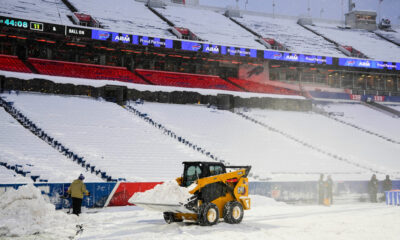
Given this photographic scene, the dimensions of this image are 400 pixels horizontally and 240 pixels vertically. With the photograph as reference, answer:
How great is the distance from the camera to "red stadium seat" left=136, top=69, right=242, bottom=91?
119 ft

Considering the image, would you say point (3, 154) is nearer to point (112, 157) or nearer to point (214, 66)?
point (112, 157)

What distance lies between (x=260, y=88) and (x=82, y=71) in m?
16.3

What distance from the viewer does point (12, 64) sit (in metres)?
31.2

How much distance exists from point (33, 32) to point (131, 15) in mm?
12779

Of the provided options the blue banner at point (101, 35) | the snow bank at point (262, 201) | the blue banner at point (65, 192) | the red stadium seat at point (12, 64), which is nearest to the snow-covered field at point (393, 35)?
the blue banner at point (101, 35)

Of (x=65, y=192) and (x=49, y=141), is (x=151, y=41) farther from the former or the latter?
(x=65, y=192)

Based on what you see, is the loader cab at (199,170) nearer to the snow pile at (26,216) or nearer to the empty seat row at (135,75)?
the snow pile at (26,216)

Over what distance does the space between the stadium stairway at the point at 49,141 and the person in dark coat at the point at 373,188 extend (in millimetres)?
12543

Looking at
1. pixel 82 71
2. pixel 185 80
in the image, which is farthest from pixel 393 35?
pixel 82 71

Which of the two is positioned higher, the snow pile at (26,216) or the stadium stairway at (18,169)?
the snow pile at (26,216)

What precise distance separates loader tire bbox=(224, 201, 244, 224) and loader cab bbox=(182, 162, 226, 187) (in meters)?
1.01

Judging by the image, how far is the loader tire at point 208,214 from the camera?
11.8 metres

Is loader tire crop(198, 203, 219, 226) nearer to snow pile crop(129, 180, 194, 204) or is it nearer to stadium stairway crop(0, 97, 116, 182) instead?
snow pile crop(129, 180, 194, 204)

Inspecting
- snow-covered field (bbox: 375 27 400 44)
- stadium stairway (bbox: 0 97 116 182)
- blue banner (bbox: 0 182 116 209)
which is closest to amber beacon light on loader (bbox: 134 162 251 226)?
blue banner (bbox: 0 182 116 209)
